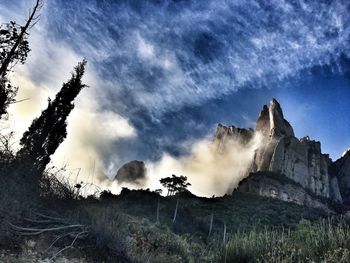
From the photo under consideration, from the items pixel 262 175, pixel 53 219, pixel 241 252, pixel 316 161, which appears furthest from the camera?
pixel 316 161

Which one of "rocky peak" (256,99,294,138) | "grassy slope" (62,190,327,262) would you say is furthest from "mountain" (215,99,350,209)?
"grassy slope" (62,190,327,262)

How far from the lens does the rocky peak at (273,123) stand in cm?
11672

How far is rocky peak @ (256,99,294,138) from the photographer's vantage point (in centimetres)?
11672

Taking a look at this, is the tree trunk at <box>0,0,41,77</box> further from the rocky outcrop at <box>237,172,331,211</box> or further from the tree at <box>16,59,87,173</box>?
the rocky outcrop at <box>237,172,331,211</box>

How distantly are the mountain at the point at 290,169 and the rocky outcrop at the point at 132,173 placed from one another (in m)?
38.2

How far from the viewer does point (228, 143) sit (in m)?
134

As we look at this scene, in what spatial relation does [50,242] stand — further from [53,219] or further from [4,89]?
[4,89]

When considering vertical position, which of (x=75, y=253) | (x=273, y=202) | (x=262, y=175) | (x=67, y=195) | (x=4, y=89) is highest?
(x=262, y=175)

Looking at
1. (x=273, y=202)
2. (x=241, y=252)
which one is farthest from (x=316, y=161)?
(x=241, y=252)

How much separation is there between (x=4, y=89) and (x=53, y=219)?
8.31 m

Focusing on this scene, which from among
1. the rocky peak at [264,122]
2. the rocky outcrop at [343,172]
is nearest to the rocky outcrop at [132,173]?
the rocky peak at [264,122]

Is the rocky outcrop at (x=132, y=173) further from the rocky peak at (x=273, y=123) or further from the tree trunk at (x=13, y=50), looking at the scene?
the tree trunk at (x=13, y=50)

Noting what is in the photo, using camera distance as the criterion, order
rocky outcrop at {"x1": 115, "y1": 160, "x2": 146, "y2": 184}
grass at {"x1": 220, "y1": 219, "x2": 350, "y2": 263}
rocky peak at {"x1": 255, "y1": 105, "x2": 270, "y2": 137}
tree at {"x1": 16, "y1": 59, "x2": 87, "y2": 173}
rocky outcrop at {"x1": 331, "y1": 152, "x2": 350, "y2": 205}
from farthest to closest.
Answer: rocky outcrop at {"x1": 115, "y1": 160, "x2": 146, "y2": 184}, rocky peak at {"x1": 255, "y1": 105, "x2": 270, "y2": 137}, rocky outcrop at {"x1": 331, "y1": 152, "x2": 350, "y2": 205}, tree at {"x1": 16, "y1": 59, "x2": 87, "y2": 173}, grass at {"x1": 220, "y1": 219, "x2": 350, "y2": 263}

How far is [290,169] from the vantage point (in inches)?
4102
